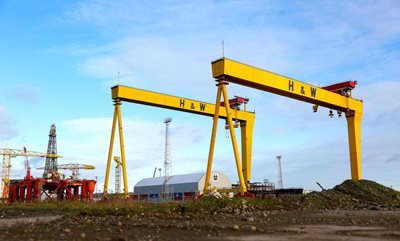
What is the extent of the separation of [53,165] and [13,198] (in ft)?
121

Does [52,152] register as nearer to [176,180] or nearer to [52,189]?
[176,180]

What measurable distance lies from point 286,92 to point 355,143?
28.7ft

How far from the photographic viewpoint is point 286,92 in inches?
1000

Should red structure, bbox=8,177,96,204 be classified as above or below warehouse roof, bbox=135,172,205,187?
below

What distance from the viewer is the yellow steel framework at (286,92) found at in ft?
72.7

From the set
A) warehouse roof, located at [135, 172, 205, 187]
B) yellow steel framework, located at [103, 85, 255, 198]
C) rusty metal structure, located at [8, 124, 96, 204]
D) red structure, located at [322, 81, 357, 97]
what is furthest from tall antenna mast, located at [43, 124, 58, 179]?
red structure, located at [322, 81, 357, 97]

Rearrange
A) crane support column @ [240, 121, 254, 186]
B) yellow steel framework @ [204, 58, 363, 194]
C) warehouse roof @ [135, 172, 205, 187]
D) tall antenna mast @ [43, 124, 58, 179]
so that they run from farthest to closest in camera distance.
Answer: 1. tall antenna mast @ [43, 124, 58, 179]
2. warehouse roof @ [135, 172, 205, 187]
3. crane support column @ [240, 121, 254, 186]
4. yellow steel framework @ [204, 58, 363, 194]

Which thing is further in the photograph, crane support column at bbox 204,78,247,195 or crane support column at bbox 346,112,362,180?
crane support column at bbox 346,112,362,180

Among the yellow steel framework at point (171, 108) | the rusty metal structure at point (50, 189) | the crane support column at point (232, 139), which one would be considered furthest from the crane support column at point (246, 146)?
the rusty metal structure at point (50, 189)

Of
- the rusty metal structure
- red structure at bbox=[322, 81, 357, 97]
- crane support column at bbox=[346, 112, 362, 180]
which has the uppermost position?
red structure at bbox=[322, 81, 357, 97]

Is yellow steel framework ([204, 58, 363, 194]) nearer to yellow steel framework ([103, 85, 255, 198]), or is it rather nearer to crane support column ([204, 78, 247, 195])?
crane support column ([204, 78, 247, 195])

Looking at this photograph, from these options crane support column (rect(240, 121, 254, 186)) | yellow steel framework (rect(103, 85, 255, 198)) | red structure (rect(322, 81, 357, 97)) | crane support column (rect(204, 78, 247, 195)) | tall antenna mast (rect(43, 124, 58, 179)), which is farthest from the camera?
tall antenna mast (rect(43, 124, 58, 179))

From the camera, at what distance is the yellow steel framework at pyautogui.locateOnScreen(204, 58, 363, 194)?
872 inches

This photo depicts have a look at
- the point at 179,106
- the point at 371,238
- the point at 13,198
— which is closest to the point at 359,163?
the point at 179,106
